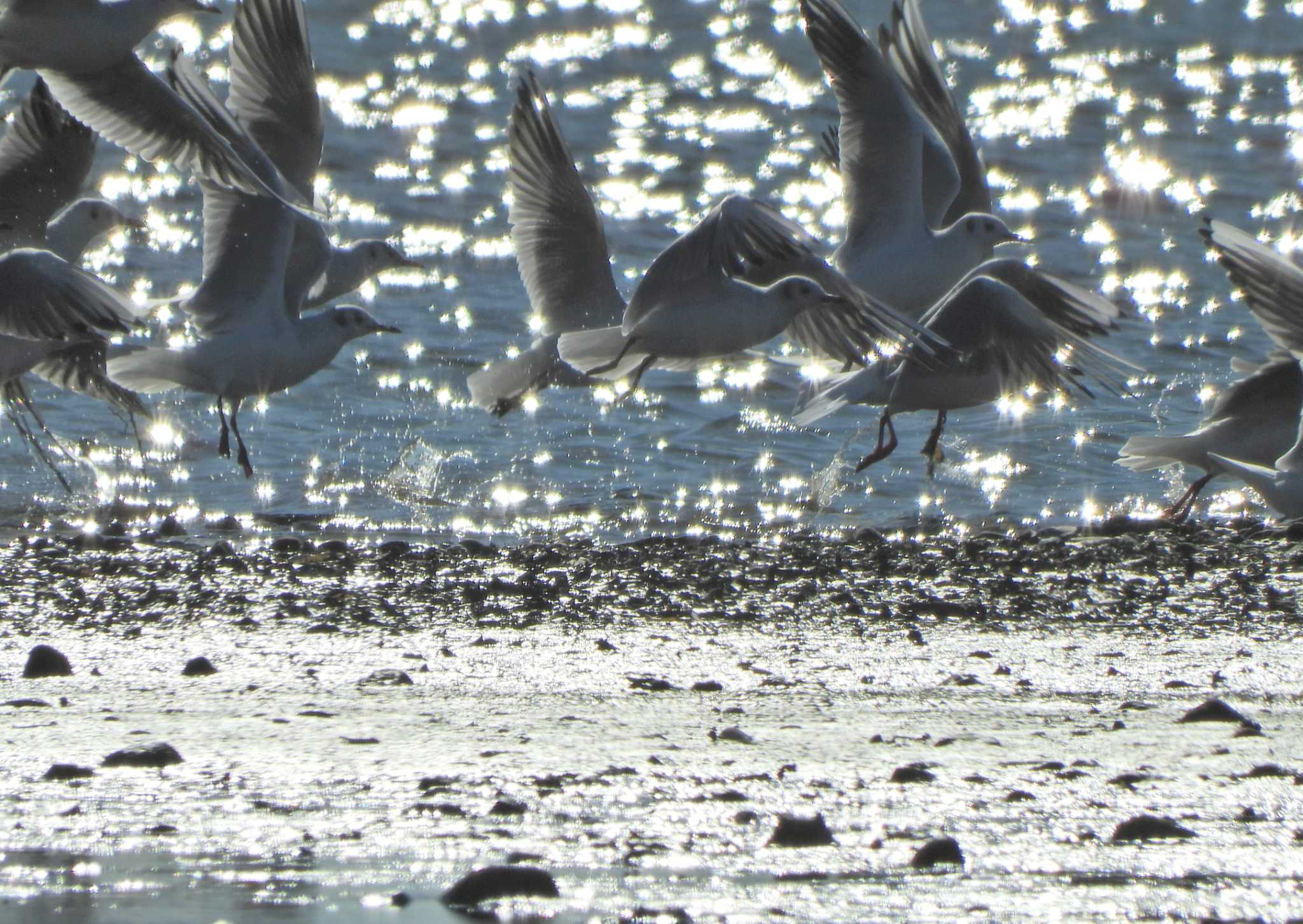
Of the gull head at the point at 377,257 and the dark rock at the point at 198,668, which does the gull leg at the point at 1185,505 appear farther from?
the dark rock at the point at 198,668

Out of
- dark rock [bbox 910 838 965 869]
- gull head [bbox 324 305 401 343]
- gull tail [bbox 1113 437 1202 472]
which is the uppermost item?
gull head [bbox 324 305 401 343]

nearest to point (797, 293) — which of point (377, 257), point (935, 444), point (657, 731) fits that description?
point (935, 444)

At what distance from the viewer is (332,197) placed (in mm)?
16531

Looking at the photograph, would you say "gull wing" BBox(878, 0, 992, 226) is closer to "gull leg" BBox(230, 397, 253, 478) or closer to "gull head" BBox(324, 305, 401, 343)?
"gull head" BBox(324, 305, 401, 343)

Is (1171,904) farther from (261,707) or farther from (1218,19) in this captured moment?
(1218,19)

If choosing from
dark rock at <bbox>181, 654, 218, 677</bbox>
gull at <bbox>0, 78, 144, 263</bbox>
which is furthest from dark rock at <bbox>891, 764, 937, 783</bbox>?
gull at <bbox>0, 78, 144, 263</bbox>

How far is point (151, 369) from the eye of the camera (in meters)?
8.90

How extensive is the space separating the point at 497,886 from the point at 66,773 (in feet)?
3.65

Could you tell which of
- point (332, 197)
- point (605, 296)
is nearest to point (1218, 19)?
point (332, 197)

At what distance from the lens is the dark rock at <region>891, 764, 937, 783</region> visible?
4086 mm

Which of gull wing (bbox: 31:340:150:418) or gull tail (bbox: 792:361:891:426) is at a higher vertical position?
gull wing (bbox: 31:340:150:418)

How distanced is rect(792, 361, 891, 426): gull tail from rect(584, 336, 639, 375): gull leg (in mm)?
749

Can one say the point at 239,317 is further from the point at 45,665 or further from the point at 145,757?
the point at 145,757

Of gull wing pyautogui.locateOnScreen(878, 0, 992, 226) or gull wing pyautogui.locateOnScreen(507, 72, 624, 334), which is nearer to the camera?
gull wing pyautogui.locateOnScreen(507, 72, 624, 334)
